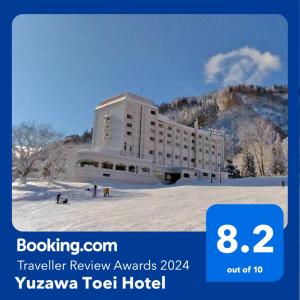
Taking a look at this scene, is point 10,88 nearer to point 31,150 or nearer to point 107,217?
point 107,217

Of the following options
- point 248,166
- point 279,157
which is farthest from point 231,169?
point 279,157

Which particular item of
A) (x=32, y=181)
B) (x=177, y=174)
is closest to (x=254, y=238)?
(x=32, y=181)

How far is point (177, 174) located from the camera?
95.3 feet

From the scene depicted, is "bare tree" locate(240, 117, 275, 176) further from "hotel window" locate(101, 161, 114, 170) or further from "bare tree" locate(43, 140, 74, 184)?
"bare tree" locate(43, 140, 74, 184)

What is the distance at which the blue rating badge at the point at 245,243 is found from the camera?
489 centimetres

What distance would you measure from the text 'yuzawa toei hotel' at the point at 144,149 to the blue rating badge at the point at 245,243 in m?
11.5

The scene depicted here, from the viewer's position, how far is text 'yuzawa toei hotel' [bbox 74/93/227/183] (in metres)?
19.9

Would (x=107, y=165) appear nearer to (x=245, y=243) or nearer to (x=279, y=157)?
(x=279, y=157)

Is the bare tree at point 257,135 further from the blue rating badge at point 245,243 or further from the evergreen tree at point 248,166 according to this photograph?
the blue rating badge at point 245,243

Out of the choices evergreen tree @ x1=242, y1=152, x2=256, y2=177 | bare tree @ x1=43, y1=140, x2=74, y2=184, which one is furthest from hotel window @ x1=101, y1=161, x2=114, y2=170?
evergreen tree @ x1=242, y1=152, x2=256, y2=177

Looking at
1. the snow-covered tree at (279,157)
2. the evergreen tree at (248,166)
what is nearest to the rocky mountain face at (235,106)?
the snow-covered tree at (279,157)

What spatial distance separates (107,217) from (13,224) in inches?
79.3

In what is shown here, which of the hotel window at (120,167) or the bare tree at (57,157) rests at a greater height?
the bare tree at (57,157)

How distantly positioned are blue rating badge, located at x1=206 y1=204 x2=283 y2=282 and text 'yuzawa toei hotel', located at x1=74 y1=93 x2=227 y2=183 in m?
11.5
